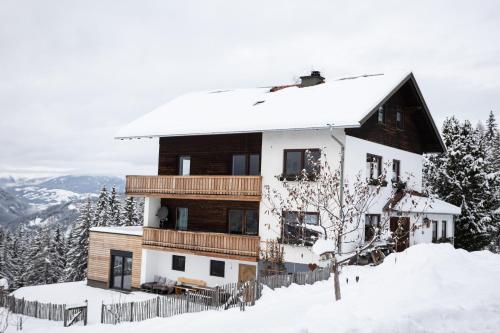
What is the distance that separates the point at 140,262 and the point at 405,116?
55.0 ft

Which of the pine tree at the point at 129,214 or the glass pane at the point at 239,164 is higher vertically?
the glass pane at the point at 239,164

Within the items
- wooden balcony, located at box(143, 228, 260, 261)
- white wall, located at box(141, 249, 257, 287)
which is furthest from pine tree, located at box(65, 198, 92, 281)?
wooden balcony, located at box(143, 228, 260, 261)

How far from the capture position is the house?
73.9 feet

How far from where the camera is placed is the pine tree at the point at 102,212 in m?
58.0

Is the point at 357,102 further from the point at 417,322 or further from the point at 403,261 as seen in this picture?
the point at 417,322

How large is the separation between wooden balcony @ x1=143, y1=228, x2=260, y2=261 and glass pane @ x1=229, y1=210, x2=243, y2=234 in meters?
1.57

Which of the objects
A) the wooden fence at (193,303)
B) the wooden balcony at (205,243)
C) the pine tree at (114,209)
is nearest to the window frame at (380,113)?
the wooden balcony at (205,243)

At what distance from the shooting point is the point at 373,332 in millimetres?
10352

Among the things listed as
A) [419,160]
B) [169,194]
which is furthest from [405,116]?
[169,194]

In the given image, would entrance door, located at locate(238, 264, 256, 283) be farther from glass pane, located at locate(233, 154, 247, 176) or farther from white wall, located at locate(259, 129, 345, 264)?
glass pane, located at locate(233, 154, 247, 176)

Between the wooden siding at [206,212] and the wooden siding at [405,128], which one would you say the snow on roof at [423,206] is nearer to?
the wooden siding at [405,128]

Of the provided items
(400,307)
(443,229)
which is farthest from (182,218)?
(400,307)

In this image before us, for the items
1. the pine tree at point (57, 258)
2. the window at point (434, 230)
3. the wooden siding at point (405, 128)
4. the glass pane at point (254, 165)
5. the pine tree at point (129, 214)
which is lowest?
the pine tree at point (57, 258)

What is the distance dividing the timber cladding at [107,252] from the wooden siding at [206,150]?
4.30 meters
